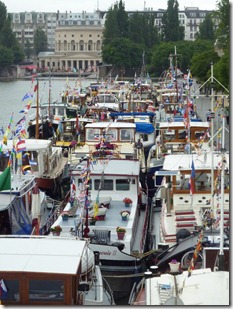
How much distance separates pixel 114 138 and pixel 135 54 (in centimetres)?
7119

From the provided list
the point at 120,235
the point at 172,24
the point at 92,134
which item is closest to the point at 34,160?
the point at 92,134

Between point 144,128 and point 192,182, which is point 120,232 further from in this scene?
point 144,128

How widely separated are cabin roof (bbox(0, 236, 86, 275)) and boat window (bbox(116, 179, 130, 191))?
5736 millimetres

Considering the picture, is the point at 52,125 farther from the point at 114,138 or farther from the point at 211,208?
the point at 211,208

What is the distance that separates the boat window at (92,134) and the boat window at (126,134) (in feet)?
1.79

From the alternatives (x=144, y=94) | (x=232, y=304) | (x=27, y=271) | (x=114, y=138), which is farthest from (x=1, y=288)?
(x=144, y=94)

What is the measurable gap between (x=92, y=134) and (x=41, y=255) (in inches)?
497

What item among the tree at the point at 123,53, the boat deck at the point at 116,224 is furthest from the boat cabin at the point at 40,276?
the tree at the point at 123,53

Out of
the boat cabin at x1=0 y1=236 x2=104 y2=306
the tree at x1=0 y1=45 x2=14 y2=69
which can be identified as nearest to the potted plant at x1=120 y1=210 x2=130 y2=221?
the boat cabin at x1=0 y1=236 x2=104 y2=306

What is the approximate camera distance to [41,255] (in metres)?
10.4

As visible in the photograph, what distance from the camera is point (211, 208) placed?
46.7ft

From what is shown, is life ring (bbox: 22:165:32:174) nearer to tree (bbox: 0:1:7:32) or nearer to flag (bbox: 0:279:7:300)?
flag (bbox: 0:279:7:300)

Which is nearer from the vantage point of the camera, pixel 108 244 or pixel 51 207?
pixel 108 244

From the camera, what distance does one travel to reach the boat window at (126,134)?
2272 centimetres
